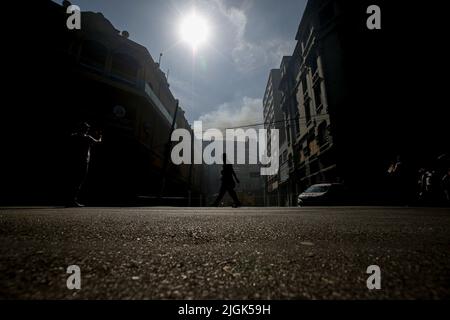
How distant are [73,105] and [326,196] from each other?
15.4 meters

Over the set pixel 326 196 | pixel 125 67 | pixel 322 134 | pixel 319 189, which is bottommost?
pixel 326 196

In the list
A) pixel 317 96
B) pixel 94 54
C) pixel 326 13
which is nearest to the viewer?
pixel 94 54

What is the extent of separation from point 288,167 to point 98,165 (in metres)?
21.1

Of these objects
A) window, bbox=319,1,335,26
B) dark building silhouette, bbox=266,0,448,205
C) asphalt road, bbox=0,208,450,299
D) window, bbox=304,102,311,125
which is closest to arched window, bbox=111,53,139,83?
dark building silhouette, bbox=266,0,448,205

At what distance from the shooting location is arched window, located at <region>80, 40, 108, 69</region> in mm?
14625

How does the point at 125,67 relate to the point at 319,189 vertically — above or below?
above

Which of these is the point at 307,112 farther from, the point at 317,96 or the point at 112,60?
the point at 112,60

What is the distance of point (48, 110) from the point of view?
12.3m

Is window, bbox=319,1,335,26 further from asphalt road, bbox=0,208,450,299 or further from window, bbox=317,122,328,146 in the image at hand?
asphalt road, bbox=0,208,450,299

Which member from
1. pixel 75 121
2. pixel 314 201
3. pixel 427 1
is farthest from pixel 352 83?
pixel 75 121

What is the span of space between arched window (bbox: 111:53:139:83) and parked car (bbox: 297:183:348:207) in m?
14.6

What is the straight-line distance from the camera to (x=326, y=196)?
39.0 feet

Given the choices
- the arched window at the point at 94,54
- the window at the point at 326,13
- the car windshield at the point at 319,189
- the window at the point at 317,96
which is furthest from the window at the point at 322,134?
the arched window at the point at 94,54

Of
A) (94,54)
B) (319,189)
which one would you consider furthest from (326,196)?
(94,54)
